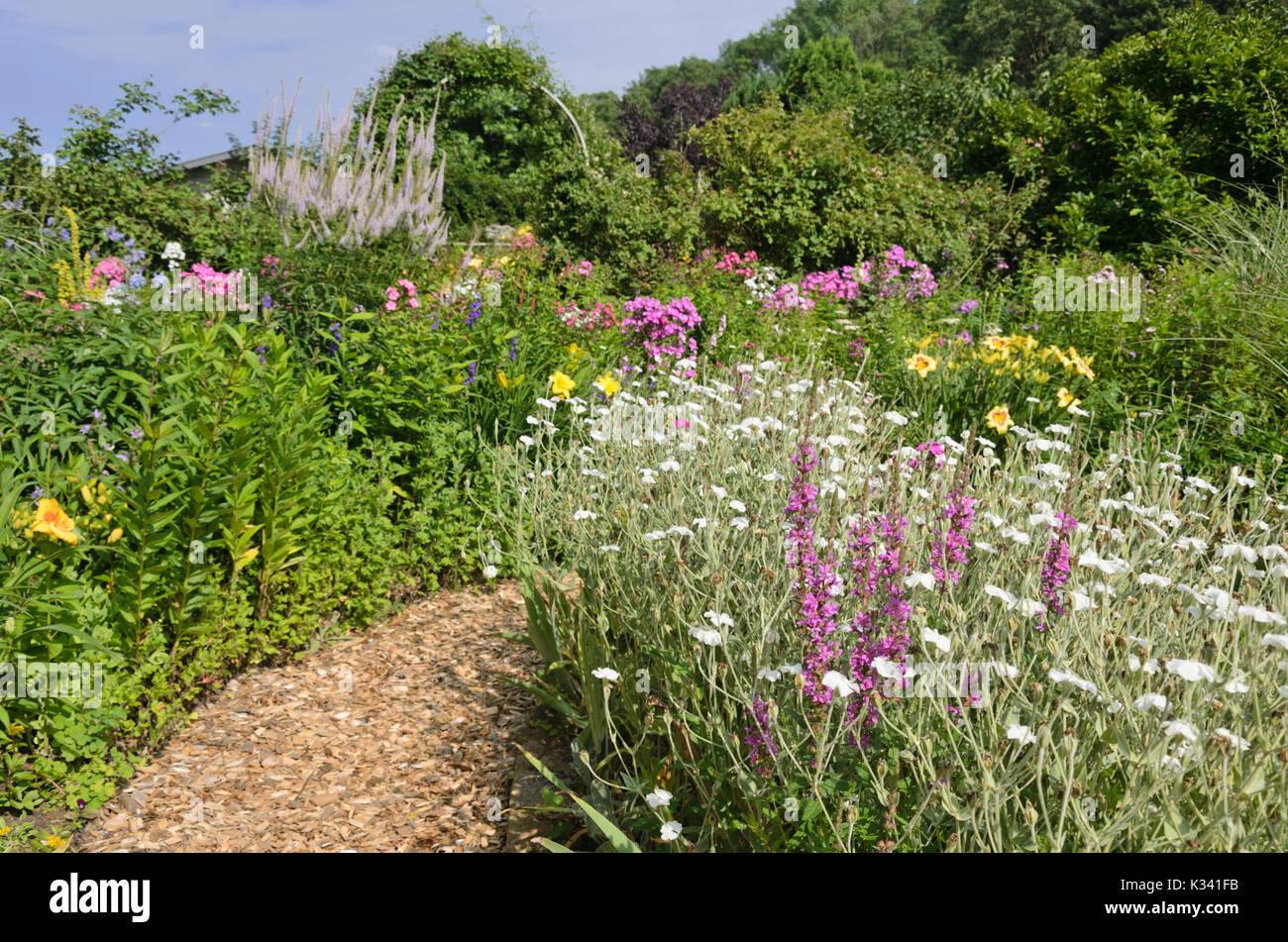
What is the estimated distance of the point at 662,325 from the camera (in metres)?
5.98

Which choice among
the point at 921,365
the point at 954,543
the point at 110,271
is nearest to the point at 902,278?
the point at 921,365

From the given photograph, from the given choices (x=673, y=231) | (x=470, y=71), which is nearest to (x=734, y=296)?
(x=673, y=231)

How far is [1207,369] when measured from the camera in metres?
5.19

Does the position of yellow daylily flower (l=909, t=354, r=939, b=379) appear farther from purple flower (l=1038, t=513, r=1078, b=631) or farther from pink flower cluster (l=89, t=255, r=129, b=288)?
pink flower cluster (l=89, t=255, r=129, b=288)

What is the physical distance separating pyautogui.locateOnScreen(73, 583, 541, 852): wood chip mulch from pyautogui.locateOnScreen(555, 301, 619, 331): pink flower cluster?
99.2 inches

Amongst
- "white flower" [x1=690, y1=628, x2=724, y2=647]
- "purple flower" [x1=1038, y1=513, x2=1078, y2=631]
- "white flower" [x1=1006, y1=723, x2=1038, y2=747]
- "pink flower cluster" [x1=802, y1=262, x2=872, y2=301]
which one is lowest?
"white flower" [x1=1006, y1=723, x2=1038, y2=747]

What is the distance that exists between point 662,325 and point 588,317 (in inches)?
22.8

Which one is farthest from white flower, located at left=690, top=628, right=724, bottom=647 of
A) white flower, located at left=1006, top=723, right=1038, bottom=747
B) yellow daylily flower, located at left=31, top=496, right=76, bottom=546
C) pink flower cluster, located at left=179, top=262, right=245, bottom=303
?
pink flower cluster, located at left=179, top=262, right=245, bottom=303

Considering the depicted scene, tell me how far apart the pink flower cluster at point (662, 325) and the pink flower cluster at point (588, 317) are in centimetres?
15

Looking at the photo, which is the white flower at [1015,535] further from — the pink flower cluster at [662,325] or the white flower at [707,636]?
the pink flower cluster at [662,325]

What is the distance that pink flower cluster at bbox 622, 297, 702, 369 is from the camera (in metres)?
5.89

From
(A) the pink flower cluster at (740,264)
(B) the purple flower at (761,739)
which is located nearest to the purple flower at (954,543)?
(B) the purple flower at (761,739)

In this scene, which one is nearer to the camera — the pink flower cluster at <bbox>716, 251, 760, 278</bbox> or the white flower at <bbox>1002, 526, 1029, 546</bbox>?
the white flower at <bbox>1002, 526, 1029, 546</bbox>

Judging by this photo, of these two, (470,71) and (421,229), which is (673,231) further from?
(470,71)
